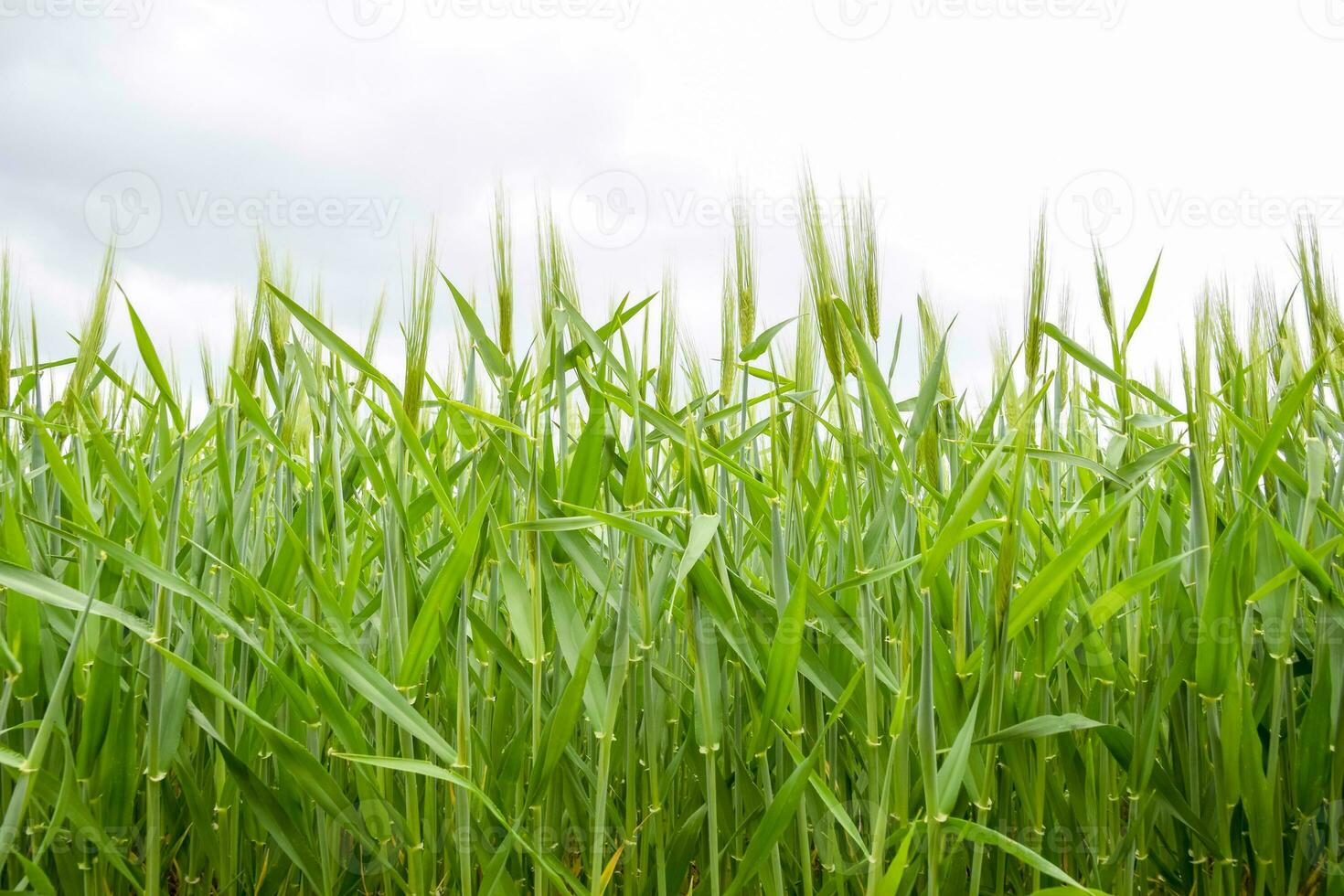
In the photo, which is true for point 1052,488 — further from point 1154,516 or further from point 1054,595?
point 1054,595

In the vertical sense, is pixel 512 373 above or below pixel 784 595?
above

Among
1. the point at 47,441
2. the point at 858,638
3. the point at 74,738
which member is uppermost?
the point at 47,441

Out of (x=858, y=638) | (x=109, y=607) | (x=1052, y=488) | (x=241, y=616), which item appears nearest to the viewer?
(x=109, y=607)

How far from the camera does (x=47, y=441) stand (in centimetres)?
83

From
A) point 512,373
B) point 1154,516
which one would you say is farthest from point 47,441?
point 1154,516

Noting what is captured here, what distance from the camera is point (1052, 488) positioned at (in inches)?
53.2

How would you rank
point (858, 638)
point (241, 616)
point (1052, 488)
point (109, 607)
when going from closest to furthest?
1. point (109, 607)
2. point (858, 638)
3. point (241, 616)
4. point (1052, 488)

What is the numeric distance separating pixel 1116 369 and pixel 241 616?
1093 millimetres

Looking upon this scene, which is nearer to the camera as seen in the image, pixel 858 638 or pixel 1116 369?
pixel 858 638

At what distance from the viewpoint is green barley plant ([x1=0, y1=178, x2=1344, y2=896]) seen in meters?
0.78

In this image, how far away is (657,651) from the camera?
1015mm

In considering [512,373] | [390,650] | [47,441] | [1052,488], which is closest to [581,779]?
[390,650]

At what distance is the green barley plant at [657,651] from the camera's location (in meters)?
0.78

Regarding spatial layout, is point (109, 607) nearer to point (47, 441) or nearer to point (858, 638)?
point (47, 441)
